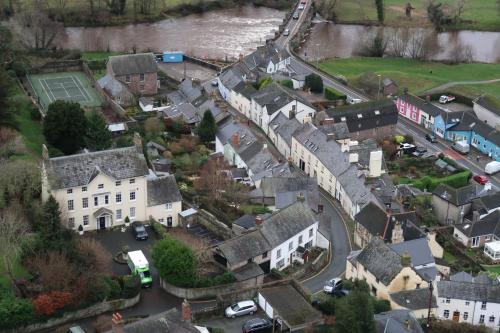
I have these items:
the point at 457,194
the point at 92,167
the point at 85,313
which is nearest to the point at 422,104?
the point at 457,194

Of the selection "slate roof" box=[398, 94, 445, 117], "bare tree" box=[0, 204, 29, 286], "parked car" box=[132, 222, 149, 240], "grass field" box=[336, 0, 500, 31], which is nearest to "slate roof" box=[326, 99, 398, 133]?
"slate roof" box=[398, 94, 445, 117]

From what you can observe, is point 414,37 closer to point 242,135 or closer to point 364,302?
point 242,135

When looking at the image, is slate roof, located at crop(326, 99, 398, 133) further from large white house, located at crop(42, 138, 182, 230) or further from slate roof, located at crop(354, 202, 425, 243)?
large white house, located at crop(42, 138, 182, 230)

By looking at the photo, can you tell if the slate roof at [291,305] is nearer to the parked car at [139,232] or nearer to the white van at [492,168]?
the parked car at [139,232]

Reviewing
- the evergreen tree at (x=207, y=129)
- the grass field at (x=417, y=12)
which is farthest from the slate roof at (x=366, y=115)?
the grass field at (x=417, y=12)

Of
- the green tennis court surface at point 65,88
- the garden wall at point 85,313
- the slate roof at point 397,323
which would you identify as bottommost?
the garden wall at point 85,313
